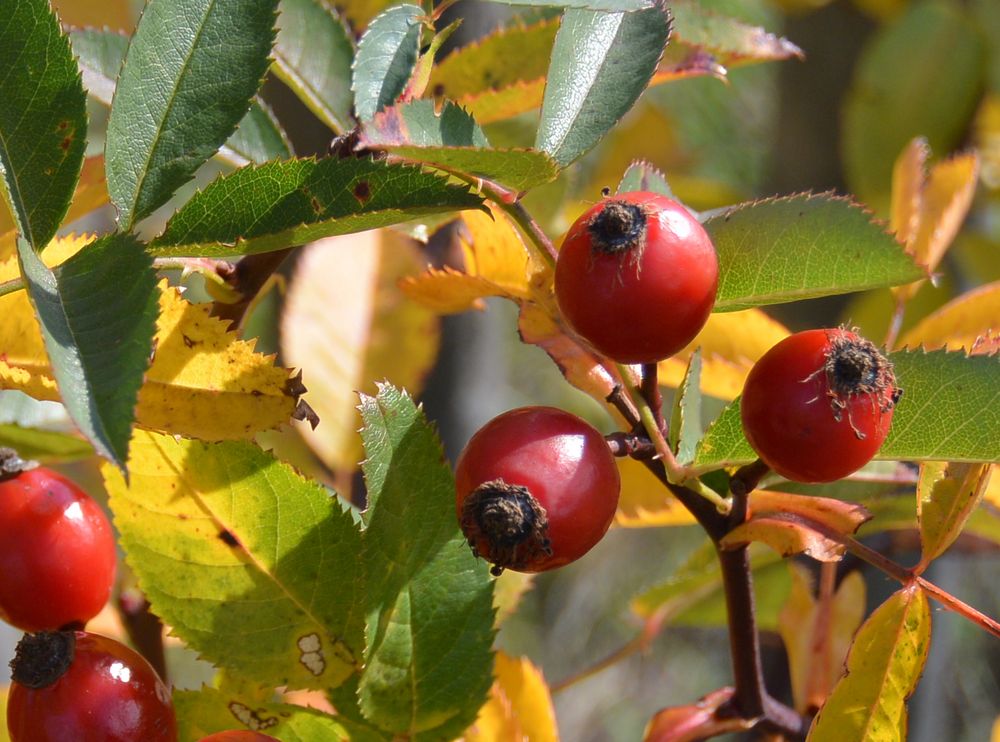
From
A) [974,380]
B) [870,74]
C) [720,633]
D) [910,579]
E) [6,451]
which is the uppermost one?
[6,451]

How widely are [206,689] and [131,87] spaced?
36 centimetres

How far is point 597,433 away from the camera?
0.56m

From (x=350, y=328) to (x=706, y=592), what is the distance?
0.46 m

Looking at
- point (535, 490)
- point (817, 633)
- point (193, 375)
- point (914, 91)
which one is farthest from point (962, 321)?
point (914, 91)

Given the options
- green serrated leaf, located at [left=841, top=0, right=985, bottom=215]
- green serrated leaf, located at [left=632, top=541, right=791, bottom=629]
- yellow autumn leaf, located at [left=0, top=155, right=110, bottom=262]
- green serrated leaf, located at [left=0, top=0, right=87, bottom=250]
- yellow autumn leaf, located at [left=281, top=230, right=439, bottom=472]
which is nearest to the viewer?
green serrated leaf, located at [left=0, top=0, right=87, bottom=250]

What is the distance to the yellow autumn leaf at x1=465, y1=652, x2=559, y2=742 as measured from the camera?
2.50ft

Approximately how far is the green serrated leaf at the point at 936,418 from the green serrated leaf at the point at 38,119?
0.36 meters

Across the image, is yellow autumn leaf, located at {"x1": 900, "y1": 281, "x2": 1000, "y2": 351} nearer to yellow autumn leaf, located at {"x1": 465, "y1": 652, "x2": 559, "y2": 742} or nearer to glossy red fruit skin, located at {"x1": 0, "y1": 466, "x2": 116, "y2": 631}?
yellow autumn leaf, located at {"x1": 465, "y1": 652, "x2": 559, "y2": 742}

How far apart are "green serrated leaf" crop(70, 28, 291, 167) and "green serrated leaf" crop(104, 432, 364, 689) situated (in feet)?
0.83

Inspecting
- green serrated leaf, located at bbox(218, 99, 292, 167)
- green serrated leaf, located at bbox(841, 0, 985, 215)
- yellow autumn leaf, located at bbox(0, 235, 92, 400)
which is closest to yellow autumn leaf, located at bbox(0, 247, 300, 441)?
yellow autumn leaf, located at bbox(0, 235, 92, 400)

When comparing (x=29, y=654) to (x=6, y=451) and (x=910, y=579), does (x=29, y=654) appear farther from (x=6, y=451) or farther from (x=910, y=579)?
(x=910, y=579)

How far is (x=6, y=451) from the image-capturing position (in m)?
0.67

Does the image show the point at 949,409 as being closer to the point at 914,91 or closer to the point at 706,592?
the point at 706,592


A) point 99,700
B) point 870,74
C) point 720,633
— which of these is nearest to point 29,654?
point 99,700
